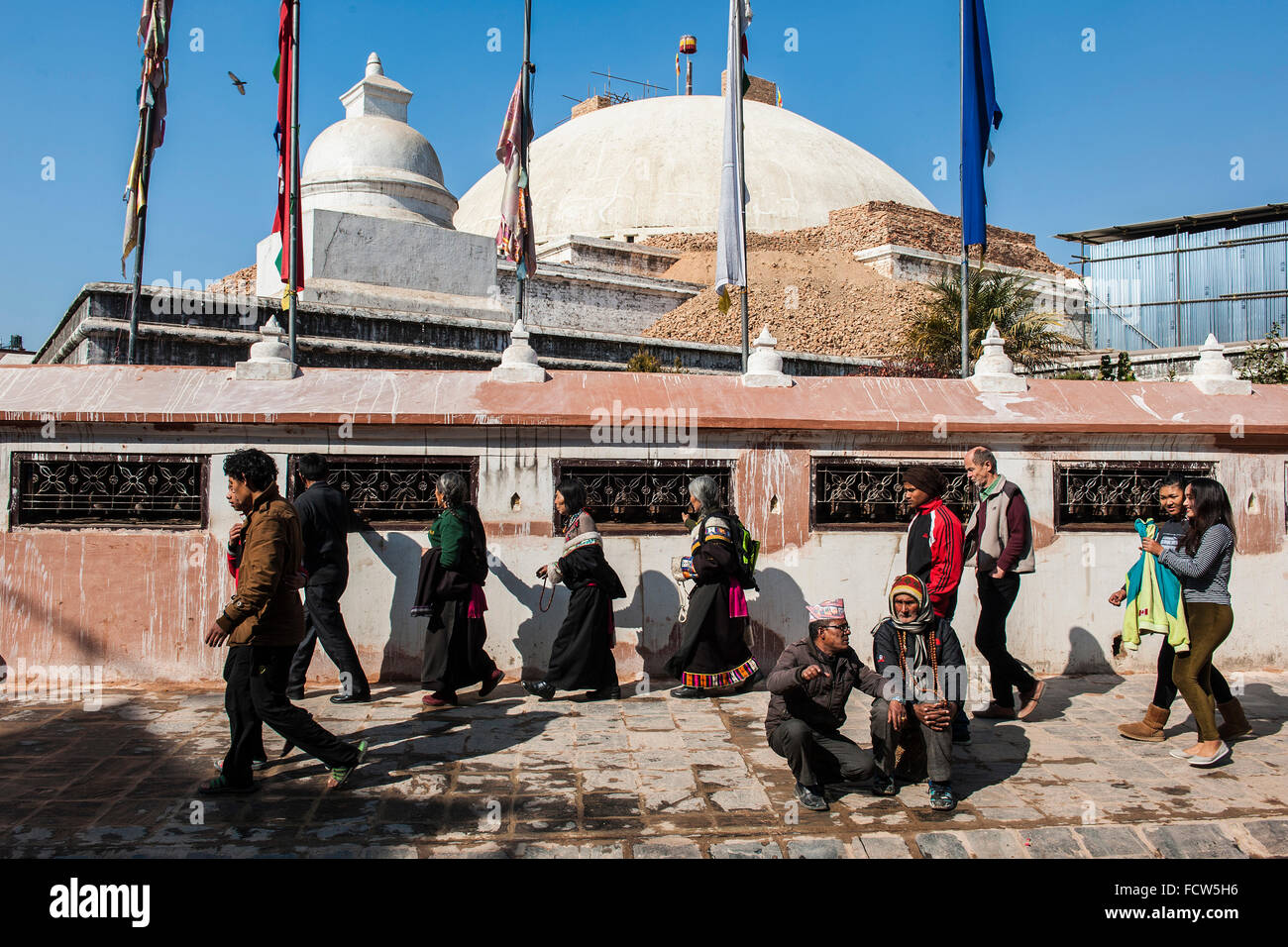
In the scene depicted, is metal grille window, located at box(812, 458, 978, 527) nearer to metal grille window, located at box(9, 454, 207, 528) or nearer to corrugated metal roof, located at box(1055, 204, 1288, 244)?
metal grille window, located at box(9, 454, 207, 528)

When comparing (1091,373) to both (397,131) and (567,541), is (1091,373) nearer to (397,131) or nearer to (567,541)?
(397,131)

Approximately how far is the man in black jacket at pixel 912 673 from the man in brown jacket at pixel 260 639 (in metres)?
2.21

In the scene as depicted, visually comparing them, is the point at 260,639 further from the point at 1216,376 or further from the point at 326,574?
the point at 1216,376

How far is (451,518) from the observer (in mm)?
5543

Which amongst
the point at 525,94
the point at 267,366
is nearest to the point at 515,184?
the point at 525,94

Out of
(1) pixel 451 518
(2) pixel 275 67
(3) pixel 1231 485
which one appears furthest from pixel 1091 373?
(1) pixel 451 518

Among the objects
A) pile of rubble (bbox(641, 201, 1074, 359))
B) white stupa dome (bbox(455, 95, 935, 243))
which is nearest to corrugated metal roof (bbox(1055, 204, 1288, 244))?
pile of rubble (bbox(641, 201, 1074, 359))

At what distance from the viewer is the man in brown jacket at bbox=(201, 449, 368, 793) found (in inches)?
158

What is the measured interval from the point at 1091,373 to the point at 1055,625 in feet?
62.4

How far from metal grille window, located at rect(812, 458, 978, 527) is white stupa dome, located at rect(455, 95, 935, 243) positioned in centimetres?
2885

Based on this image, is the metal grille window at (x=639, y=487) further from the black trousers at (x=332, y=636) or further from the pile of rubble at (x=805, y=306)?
the pile of rubble at (x=805, y=306)

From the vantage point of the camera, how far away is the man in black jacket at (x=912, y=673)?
4082 mm

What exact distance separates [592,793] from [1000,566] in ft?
8.30

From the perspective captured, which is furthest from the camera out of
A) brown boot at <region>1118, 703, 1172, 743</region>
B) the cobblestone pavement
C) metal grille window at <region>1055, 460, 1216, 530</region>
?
metal grille window at <region>1055, 460, 1216, 530</region>
